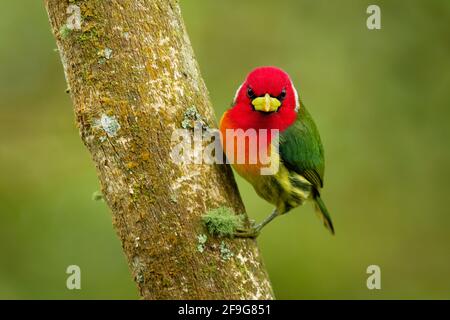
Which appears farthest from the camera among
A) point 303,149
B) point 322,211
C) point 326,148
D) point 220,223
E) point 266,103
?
point 326,148

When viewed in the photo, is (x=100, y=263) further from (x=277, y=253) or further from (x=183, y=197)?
(x=183, y=197)

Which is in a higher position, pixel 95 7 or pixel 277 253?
pixel 95 7

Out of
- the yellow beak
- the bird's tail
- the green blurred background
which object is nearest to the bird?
the yellow beak

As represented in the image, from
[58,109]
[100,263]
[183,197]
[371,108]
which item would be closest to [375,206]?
[371,108]

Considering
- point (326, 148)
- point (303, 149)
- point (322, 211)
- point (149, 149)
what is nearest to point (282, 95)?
point (303, 149)

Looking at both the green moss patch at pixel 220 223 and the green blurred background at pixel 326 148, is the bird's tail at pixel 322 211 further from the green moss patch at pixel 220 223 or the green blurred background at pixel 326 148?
the green moss patch at pixel 220 223

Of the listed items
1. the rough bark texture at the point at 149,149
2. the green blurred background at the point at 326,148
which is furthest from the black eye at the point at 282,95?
the green blurred background at the point at 326,148

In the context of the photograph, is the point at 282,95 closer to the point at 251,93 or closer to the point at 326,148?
the point at 251,93

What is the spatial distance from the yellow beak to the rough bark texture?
35 cm

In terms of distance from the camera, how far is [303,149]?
328 cm

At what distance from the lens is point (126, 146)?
8.20ft

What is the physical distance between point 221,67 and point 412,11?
1829mm

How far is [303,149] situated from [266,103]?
42 centimetres

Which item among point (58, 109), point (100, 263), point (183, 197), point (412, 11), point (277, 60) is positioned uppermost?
point (412, 11)
